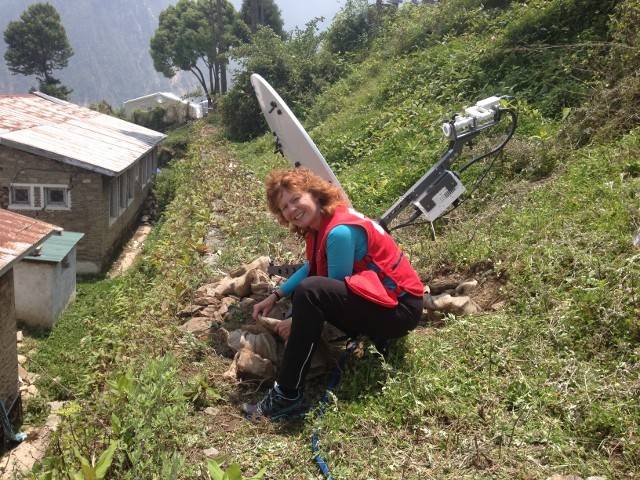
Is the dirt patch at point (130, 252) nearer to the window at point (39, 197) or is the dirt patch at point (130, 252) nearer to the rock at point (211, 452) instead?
the window at point (39, 197)

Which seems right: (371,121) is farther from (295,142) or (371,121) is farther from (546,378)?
(546,378)

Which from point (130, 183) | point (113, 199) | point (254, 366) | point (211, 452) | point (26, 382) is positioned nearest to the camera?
point (211, 452)

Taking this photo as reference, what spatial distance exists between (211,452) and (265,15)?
4320cm

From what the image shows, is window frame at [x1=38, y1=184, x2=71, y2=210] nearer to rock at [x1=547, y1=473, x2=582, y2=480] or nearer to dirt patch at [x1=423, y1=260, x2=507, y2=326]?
dirt patch at [x1=423, y1=260, x2=507, y2=326]

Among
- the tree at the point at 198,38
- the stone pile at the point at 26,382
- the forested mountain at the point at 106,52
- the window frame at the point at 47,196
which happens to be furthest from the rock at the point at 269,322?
the forested mountain at the point at 106,52

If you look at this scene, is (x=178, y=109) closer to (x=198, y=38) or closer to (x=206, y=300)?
(x=198, y=38)

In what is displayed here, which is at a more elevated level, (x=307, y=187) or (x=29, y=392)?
(x=307, y=187)

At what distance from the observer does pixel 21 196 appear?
13.6 metres

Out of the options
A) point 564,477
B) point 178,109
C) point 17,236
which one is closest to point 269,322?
point 564,477

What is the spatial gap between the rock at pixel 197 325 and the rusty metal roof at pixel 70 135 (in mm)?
9984

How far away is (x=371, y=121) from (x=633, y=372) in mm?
9009

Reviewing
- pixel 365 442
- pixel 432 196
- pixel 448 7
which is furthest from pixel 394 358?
pixel 448 7

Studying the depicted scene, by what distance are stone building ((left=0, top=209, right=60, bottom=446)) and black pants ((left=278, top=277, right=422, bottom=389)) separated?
4.65 metres

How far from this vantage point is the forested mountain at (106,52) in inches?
4326
